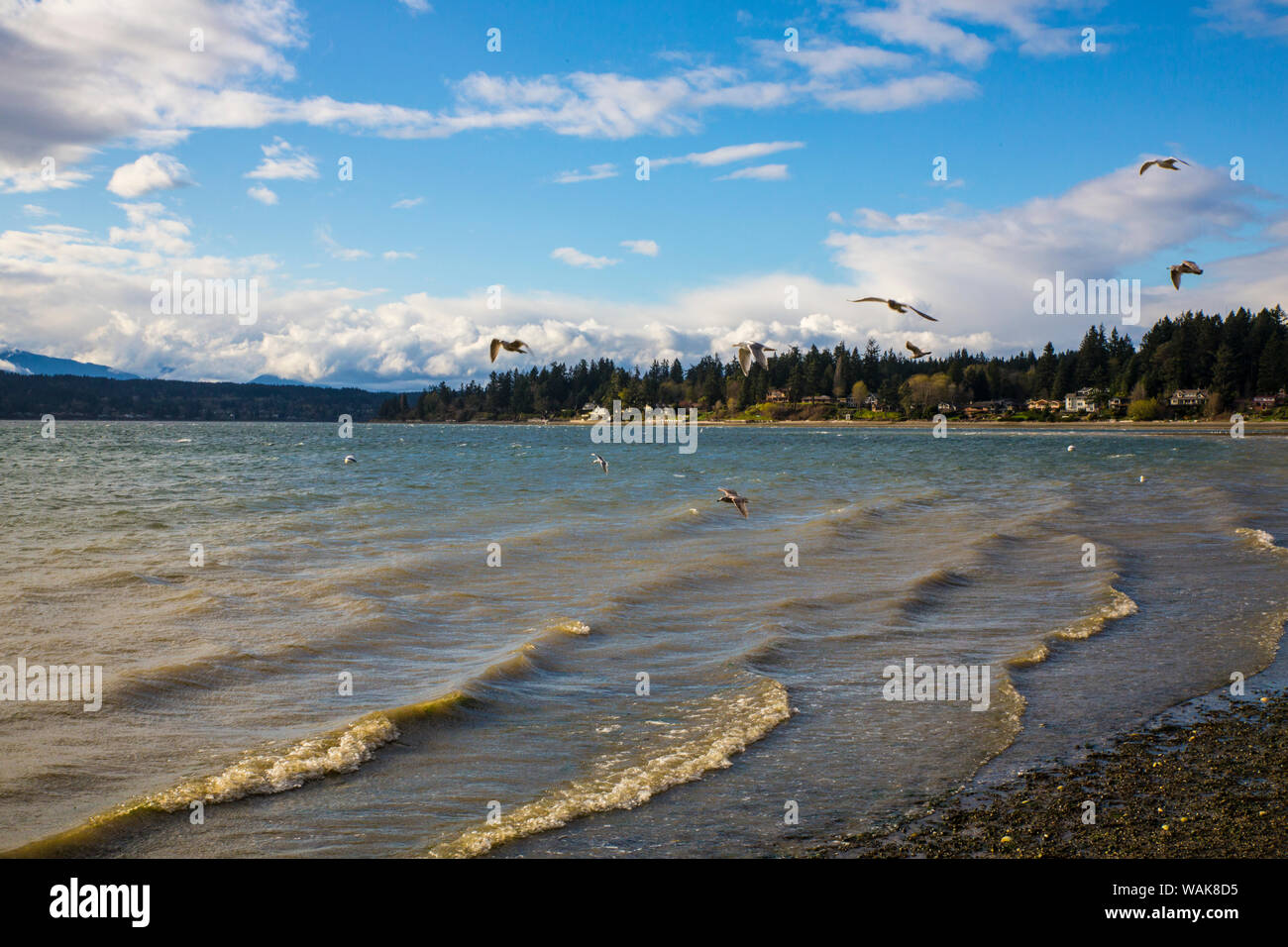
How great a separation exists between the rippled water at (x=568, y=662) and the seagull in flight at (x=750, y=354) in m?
4.55

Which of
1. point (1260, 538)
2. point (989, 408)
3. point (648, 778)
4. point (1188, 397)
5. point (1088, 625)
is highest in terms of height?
point (1188, 397)

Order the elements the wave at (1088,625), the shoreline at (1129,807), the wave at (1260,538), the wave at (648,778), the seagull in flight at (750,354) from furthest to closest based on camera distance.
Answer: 1. the wave at (1260,538)
2. the seagull in flight at (750,354)
3. the wave at (1088,625)
4. the wave at (648,778)
5. the shoreline at (1129,807)

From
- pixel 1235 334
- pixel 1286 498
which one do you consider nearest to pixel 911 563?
pixel 1286 498

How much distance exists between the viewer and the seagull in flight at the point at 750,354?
15125 mm

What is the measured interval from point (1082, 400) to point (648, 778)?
197 metres

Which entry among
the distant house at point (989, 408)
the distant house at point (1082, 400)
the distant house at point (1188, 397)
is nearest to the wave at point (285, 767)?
the distant house at point (1188, 397)

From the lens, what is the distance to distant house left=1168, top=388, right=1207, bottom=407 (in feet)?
522

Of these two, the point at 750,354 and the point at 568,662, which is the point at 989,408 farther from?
the point at 568,662

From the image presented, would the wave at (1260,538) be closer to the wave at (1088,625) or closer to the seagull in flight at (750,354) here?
the wave at (1088,625)

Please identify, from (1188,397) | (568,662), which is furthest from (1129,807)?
(1188,397)

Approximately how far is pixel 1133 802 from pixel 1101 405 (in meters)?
188

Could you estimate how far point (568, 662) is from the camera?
13.1m
